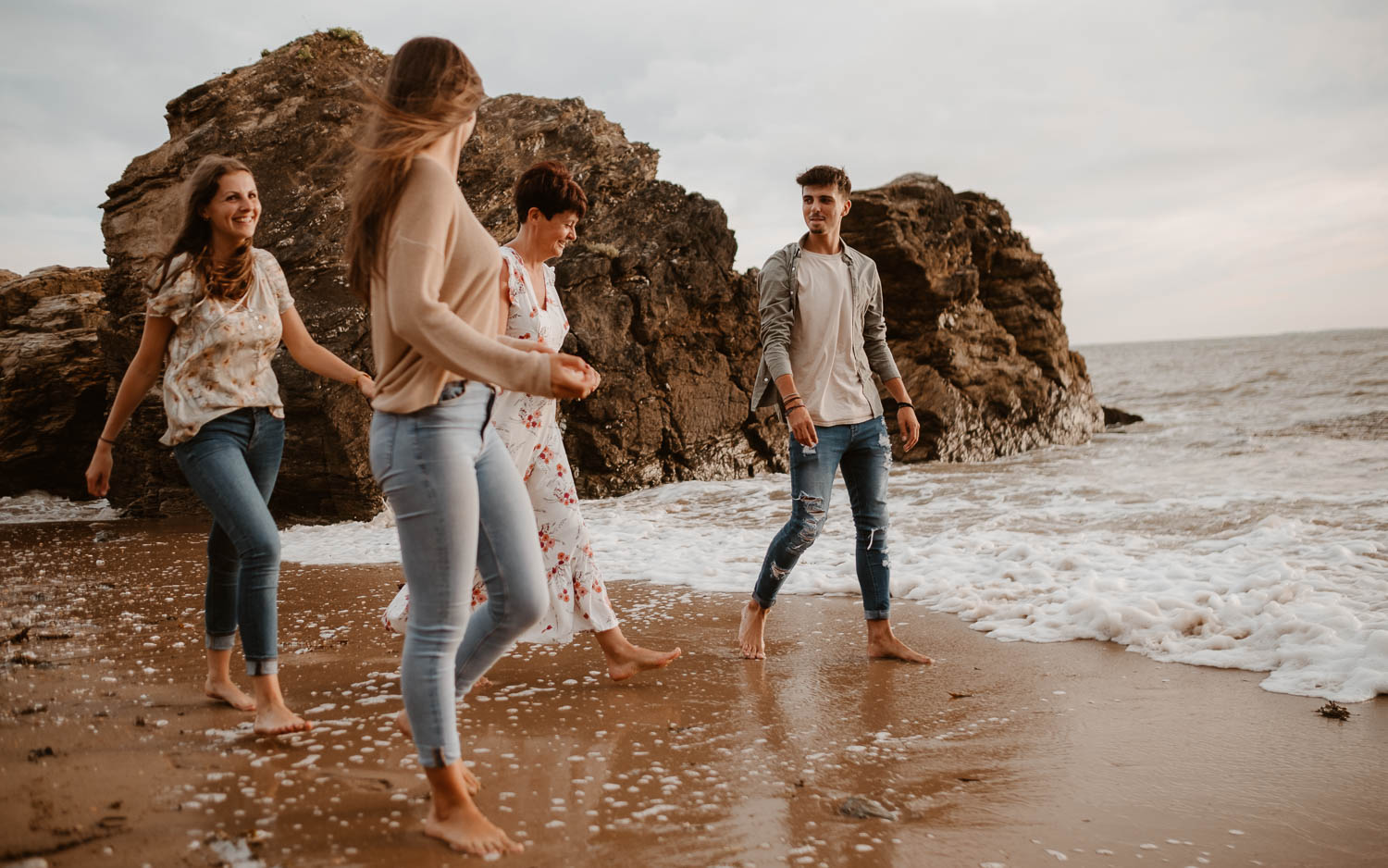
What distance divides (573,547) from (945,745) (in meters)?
1.59

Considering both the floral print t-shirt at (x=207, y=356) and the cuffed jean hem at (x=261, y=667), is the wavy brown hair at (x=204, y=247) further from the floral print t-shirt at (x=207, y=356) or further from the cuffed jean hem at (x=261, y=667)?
the cuffed jean hem at (x=261, y=667)

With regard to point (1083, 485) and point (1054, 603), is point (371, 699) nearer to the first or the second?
point (1054, 603)

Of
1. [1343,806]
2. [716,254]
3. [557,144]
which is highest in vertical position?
[557,144]

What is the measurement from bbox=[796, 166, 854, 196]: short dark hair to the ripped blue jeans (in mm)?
1084

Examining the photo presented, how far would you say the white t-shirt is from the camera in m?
4.33

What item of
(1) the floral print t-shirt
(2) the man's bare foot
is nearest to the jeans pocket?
(1) the floral print t-shirt

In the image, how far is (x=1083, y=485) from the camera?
982 centimetres

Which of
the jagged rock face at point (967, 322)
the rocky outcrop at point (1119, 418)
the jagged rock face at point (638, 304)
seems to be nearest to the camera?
the jagged rock face at point (638, 304)

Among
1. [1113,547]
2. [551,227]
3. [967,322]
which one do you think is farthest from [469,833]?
[967,322]

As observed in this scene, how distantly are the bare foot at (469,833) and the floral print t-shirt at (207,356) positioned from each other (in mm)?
1645

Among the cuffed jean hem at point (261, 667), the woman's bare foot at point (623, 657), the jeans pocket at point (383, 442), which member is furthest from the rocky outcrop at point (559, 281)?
the jeans pocket at point (383, 442)

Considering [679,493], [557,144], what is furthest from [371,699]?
[557,144]

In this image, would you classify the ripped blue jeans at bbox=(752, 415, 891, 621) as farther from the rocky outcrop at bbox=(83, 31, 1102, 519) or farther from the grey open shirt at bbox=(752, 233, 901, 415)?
the rocky outcrop at bbox=(83, 31, 1102, 519)

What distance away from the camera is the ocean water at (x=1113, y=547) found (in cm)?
457
